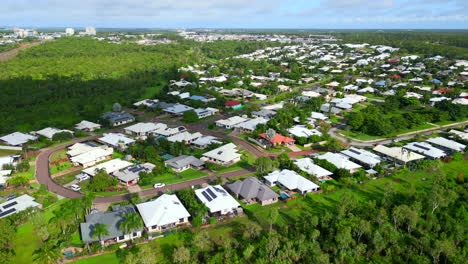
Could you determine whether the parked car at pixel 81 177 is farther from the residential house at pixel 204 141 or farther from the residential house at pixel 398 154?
the residential house at pixel 398 154

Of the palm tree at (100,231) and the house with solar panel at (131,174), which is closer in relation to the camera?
the palm tree at (100,231)

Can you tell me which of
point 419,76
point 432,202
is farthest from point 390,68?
point 432,202

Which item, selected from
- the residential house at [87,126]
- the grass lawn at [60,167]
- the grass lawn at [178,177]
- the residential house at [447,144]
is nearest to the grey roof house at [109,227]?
the grass lawn at [178,177]

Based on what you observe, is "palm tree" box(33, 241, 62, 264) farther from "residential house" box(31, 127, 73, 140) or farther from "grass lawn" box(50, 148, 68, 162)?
"residential house" box(31, 127, 73, 140)

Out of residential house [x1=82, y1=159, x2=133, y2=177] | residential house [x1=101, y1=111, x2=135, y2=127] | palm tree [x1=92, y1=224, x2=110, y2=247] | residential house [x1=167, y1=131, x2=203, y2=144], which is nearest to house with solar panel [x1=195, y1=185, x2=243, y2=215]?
palm tree [x1=92, y1=224, x2=110, y2=247]

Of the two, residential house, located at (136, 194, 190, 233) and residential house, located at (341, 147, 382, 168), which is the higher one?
residential house, located at (341, 147, 382, 168)

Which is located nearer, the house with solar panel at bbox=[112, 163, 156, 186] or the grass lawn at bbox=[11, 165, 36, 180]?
the house with solar panel at bbox=[112, 163, 156, 186]
